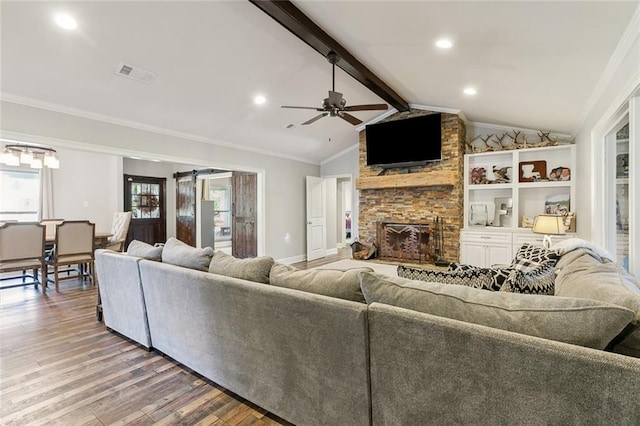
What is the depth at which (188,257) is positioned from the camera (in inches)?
88.4

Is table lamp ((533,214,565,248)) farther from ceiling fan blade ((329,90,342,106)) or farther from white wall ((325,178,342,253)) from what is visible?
white wall ((325,178,342,253))

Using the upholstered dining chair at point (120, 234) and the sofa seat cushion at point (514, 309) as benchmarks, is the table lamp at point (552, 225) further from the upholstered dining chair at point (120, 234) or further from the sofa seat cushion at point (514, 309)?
the upholstered dining chair at point (120, 234)

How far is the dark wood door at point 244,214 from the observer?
Result: 664cm

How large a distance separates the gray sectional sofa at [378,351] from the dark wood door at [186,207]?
19.0ft

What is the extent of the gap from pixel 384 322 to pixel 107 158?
7707mm

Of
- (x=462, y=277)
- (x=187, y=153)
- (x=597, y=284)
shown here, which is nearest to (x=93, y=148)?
(x=187, y=153)

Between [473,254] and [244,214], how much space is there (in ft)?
15.3

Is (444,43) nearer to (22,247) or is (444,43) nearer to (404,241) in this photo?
(404,241)

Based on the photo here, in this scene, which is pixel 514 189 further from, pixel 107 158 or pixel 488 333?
pixel 107 158

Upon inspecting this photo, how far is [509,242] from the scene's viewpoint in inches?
191

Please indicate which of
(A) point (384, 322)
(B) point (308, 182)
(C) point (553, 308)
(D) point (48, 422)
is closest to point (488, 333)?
(C) point (553, 308)

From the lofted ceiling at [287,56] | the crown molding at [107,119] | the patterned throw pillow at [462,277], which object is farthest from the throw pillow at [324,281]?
the crown molding at [107,119]

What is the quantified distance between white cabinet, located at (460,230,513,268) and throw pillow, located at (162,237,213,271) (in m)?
4.43

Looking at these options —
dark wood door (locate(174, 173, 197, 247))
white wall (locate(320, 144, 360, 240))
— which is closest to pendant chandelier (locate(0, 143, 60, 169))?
dark wood door (locate(174, 173, 197, 247))
